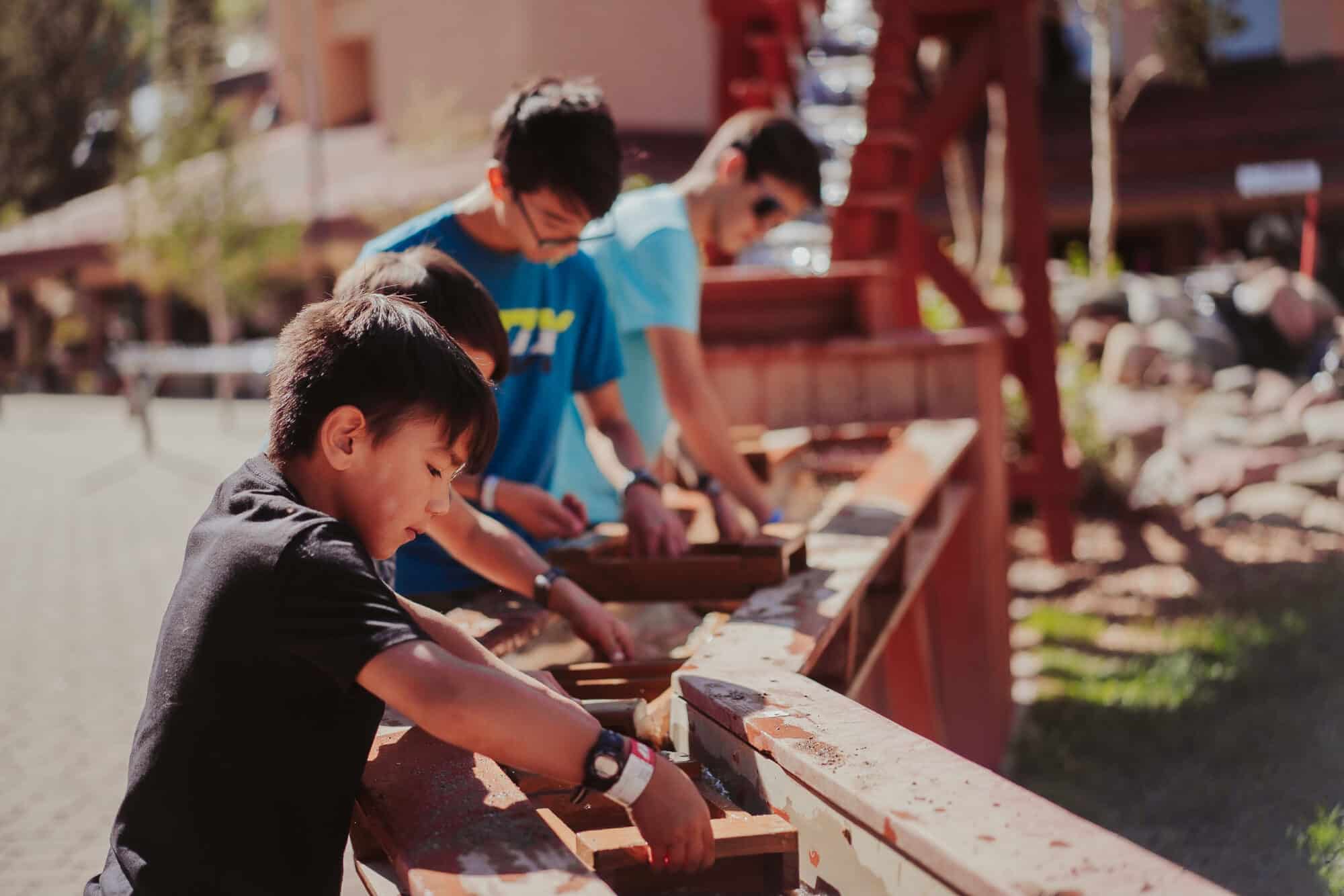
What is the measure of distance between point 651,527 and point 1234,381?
34.3 feet

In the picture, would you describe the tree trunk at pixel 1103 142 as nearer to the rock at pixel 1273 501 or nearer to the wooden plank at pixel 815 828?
the rock at pixel 1273 501

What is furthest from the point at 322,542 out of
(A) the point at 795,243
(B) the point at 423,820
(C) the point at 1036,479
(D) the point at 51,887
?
(A) the point at 795,243

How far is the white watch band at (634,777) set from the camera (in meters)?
1.65

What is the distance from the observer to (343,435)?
1715 mm

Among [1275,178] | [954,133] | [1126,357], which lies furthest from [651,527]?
[1275,178]

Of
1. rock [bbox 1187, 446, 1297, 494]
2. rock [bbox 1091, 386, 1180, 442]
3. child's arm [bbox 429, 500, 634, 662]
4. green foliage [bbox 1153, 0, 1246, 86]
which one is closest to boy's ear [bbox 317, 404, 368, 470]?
child's arm [bbox 429, 500, 634, 662]

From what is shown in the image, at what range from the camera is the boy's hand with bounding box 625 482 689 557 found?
117 inches

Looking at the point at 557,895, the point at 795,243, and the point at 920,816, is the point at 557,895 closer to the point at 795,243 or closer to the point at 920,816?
the point at 920,816

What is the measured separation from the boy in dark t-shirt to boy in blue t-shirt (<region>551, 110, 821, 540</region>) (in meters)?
1.48

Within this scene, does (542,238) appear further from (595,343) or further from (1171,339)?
(1171,339)

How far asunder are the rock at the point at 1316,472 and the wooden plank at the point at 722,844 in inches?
363

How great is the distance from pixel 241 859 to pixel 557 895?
459mm

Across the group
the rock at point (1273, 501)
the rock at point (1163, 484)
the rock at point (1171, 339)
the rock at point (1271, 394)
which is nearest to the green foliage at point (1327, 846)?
the rock at point (1273, 501)

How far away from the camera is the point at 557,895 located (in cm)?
143
